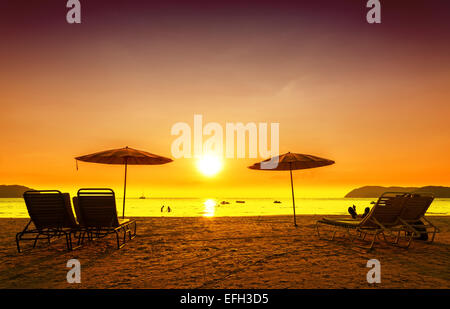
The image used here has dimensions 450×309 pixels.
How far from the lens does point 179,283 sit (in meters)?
3.42

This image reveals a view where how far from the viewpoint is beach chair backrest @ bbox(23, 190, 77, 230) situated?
5.36 meters

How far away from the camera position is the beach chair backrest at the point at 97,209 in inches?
216

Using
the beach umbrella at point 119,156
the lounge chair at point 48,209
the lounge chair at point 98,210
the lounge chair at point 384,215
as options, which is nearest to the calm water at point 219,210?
the beach umbrella at point 119,156

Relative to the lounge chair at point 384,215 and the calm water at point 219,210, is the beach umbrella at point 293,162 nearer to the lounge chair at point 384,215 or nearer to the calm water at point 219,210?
the lounge chair at point 384,215

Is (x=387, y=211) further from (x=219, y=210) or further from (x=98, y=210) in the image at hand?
(x=219, y=210)

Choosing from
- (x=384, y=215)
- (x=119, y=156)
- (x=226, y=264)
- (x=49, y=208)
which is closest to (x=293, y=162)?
(x=384, y=215)

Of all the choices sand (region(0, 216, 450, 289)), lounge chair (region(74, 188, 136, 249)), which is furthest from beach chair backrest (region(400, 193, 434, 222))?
lounge chair (region(74, 188, 136, 249))

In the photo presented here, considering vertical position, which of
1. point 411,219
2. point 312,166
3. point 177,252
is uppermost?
point 312,166

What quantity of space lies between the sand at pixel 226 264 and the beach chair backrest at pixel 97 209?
57cm

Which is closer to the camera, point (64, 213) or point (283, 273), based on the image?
point (283, 273)

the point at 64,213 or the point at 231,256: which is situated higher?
the point at 64,213
